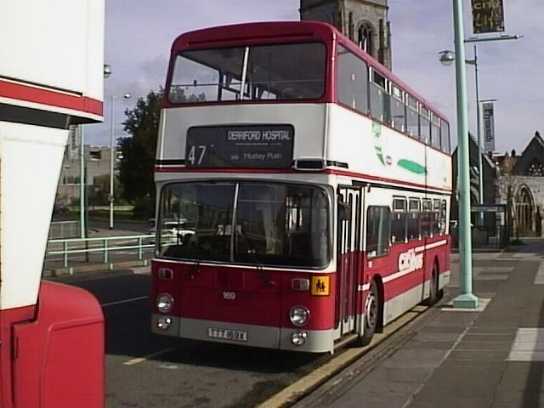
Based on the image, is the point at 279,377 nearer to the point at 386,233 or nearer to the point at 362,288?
the point at 362,288

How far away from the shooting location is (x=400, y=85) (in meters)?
13.8

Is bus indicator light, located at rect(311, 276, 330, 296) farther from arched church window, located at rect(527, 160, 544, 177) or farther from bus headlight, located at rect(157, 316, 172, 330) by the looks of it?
arched church window, located at rect(527, 160, 544, 177)

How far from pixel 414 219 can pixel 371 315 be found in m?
3.72

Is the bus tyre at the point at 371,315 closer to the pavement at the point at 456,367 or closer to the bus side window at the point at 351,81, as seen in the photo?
the pavement at the point at 456,367

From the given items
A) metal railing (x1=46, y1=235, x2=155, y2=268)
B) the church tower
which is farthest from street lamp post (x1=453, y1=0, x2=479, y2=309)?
the church tower

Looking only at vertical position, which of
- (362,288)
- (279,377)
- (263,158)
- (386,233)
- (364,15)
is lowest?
(279,377)

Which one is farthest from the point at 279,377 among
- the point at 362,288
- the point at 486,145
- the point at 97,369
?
the point at 486,145

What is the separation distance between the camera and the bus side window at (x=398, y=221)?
12820mm

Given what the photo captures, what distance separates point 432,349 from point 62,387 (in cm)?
832

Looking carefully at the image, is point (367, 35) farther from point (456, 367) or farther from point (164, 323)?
point (164, 323)

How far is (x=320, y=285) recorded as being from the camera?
9172 millimetres

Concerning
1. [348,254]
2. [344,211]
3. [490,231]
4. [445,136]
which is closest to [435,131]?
[445,136]

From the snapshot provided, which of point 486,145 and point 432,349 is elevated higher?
point 486,145

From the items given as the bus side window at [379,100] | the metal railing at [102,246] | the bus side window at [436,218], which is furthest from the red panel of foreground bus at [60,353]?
the metal railing at [102,246]
